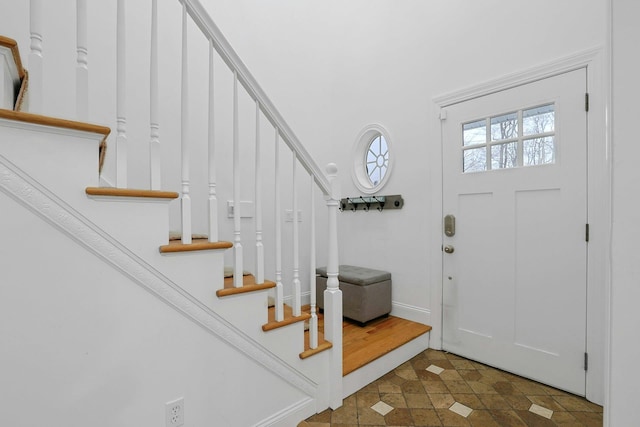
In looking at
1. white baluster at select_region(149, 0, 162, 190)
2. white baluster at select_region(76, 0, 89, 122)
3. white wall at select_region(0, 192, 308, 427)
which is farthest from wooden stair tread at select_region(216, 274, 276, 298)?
white baluster at select_region(76, 0, 89, 122)

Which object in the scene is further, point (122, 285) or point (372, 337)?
point (372, 337)

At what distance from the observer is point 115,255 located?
0.98 m

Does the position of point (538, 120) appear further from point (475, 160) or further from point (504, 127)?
point (475, 160)

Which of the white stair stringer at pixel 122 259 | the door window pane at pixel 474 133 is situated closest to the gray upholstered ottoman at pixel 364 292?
the white stair stringer at pixel 122 259

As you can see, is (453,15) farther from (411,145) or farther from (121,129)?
(121,129)

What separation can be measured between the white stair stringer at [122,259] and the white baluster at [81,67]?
26 cm

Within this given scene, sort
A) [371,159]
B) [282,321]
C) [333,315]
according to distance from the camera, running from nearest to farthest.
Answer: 1. [282,321]
2. [333,315]
3. [371,159]

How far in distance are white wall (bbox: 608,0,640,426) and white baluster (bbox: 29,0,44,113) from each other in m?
1.49

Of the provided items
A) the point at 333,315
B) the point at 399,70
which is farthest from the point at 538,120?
the point at 333,315

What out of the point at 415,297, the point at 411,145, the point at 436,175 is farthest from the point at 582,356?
the point at 411,145

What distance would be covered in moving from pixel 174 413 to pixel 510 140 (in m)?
2.51

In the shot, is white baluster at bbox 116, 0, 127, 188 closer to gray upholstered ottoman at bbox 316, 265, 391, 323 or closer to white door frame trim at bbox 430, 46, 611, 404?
gray upholstered ottoman at bbox 316, 265, 391, 323

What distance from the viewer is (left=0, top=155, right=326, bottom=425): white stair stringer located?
85cm

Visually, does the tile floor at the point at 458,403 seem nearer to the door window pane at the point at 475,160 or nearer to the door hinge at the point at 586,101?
the door window pane at the point at 475,160
